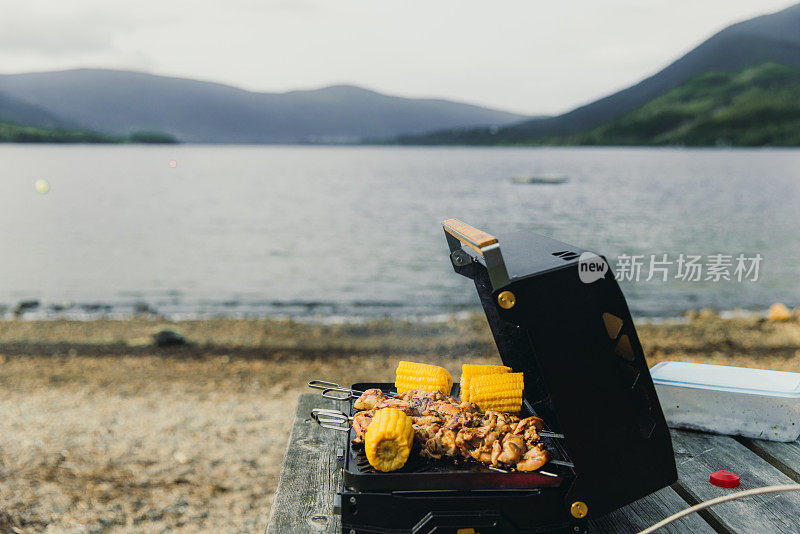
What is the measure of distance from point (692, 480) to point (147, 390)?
6633mm

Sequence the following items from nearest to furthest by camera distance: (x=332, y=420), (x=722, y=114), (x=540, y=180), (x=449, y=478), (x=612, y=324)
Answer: (x=449, y=478), (x=612, y=324), (x=332, y=420), (x=540, y=180), (x=722, y=114)

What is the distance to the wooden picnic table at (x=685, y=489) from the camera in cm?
173

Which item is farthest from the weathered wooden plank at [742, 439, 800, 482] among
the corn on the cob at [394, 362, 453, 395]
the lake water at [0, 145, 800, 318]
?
the lake water at [0, 145, 800, 318]

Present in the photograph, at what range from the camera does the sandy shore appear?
4133 millimetres

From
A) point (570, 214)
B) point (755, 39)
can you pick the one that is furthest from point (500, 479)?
point (755, 39)

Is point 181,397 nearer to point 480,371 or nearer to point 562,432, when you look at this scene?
point 480,371

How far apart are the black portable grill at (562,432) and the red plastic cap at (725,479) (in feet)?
1.96

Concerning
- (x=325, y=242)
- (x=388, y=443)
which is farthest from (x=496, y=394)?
(x=325, y=242)

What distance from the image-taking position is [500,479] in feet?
4.78

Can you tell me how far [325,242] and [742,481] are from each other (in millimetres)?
25795

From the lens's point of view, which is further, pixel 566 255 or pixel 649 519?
pixel 649 519

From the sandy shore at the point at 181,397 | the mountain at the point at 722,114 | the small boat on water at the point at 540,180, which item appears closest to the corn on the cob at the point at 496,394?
the sandy shore at the point at 181,397

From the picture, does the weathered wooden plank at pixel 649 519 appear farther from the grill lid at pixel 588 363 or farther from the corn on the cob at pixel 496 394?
the corn on the cob at pixel 496 394

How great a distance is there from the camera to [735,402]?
2.31m
